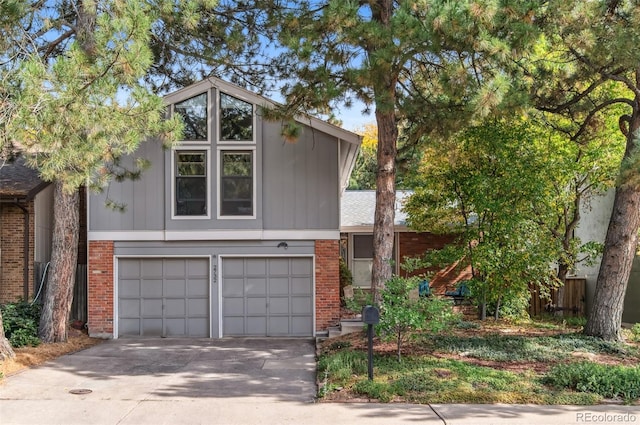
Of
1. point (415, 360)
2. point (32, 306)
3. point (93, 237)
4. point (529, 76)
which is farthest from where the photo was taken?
point (93, 237)

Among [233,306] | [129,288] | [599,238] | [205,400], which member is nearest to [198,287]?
[233,306]

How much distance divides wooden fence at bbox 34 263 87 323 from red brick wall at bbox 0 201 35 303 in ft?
0.78

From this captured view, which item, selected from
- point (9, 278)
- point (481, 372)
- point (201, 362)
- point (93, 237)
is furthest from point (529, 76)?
point (9, 278)

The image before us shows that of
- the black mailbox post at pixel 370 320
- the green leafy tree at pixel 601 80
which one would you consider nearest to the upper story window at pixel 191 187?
the black mailbox post at pixel 370 320

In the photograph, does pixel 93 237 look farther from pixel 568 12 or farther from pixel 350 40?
pixel 568 12

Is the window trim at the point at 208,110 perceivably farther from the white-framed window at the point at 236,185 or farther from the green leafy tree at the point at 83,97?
the green leafy tree at the point at 83,97

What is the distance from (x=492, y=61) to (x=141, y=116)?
21.5ft

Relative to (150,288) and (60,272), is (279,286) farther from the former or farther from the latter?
(60,272)

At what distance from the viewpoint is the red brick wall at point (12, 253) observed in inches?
601

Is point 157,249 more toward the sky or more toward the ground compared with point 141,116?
more toward the ground

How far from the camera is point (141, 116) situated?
1059 centimetres

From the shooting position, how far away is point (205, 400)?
28.3ft

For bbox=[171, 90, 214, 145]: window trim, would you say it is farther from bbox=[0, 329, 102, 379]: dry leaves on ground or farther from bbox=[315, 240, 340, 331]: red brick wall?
bbox=[0, 329, 102, 379]: dry leaves on ground

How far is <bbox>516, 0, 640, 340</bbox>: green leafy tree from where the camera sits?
1057cm
